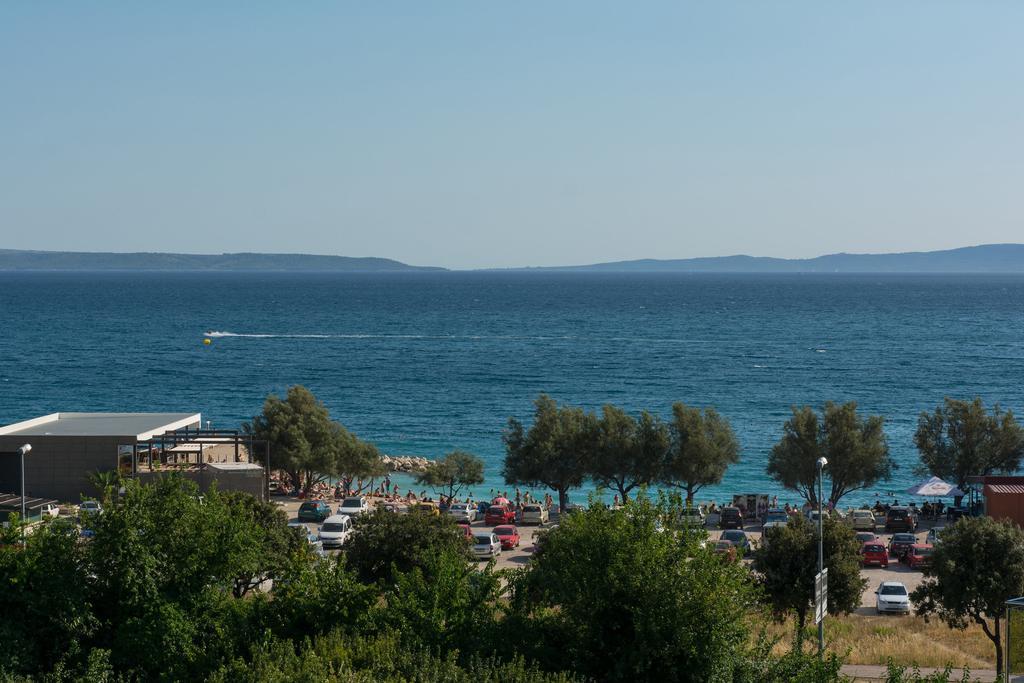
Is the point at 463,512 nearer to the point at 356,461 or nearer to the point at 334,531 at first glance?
the point at 334,531

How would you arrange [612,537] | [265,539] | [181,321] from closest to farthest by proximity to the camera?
1. [612,537]
2. [265,539]
3. [181,321]

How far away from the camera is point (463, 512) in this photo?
37.8 metres

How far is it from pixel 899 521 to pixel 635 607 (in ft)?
76.7

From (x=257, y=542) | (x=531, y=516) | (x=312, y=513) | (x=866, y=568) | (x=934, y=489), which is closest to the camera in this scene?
(x=257, y=542)

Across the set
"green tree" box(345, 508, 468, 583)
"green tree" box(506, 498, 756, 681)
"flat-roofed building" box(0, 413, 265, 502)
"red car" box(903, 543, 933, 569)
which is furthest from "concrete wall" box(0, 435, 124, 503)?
"red car" box(903, 543, 933, 569)

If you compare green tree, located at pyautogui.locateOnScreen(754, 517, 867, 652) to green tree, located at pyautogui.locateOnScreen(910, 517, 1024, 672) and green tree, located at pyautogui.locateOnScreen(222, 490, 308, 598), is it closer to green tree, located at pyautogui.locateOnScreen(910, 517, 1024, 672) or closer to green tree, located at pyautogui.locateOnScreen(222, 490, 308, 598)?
green tree, located at pyautogui.locateOnScreen(910, 517, 1024, 672)

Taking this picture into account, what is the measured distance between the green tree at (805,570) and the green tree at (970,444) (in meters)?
20.9

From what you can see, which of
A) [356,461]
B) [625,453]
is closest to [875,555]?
[625,453]

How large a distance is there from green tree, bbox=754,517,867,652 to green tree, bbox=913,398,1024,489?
68.6 feet

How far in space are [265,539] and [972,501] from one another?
2478 cm

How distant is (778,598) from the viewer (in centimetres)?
2438

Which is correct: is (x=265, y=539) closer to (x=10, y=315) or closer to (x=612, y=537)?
(x=612, y=537)

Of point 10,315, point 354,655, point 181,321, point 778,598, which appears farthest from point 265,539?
point 10,315

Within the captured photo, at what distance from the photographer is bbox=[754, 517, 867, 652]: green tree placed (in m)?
24.1
